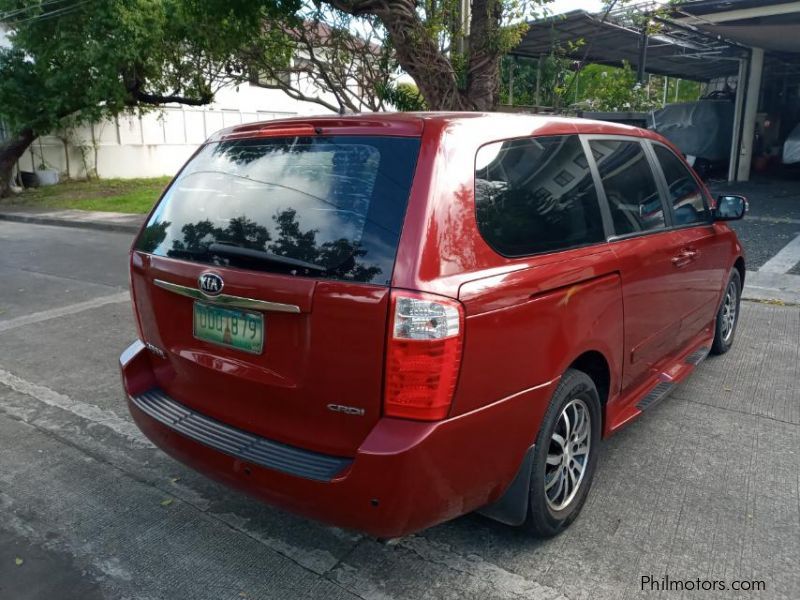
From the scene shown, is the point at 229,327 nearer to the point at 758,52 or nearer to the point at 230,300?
the point at 230,300

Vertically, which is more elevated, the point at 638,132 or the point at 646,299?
the point at 638,132

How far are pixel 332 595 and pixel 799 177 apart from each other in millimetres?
18895

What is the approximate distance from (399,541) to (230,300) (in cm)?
125

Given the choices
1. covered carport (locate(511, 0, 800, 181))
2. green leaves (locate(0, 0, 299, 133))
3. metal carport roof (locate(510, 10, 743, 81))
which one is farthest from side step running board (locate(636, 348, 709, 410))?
green leaves (locate(0, 0, 299, 133))

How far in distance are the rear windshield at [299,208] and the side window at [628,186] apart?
1.31 meters

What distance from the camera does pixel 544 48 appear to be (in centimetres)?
1608

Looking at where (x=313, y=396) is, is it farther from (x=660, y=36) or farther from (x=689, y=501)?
(x=660, y=36)

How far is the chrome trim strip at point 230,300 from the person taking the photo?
93.7 inches

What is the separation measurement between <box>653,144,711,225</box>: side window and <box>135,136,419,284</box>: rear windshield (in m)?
2.19

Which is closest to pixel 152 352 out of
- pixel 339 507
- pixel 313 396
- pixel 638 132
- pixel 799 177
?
pixel 313 396

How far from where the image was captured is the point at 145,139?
→ 81.8ft

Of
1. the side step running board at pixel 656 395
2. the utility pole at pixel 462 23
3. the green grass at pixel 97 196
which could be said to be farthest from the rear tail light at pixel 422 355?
the green grass at pixel 97 196

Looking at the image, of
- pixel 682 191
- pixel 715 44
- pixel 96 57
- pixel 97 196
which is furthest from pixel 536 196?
pixel 97 196

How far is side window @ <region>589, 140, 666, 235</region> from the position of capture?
327 centimetres
